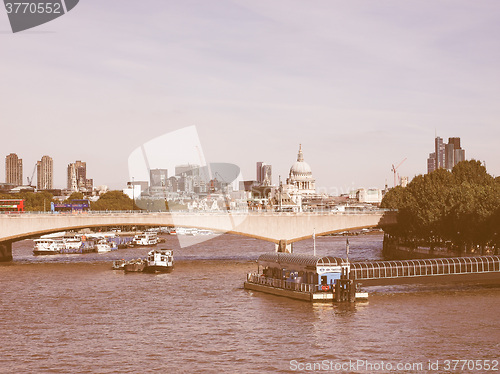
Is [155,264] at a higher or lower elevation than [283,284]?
higher

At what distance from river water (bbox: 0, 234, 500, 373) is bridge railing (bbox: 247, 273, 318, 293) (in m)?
1.72

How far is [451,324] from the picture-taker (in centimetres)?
5859

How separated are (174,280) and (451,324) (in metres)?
37.3

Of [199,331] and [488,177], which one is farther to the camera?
[488,177]

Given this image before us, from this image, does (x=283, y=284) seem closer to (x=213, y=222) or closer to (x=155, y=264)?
(x=155, y=264)

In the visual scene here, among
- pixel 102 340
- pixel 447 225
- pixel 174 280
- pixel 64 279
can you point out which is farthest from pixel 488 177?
pixel 102 340

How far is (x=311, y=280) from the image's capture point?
72.1 m

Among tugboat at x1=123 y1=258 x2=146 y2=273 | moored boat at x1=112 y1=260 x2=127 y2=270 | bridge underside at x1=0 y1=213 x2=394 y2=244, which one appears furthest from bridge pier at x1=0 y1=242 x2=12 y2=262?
tugboat at x1=123 y1=258 x2=146 y2=273

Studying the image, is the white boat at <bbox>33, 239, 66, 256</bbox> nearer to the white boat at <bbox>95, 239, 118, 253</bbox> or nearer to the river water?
the white boat at <bbox>95, 239, 118, 253</bbox>

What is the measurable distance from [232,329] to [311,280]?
1585 centimetres

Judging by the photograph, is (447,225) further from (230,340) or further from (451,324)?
(230,340)

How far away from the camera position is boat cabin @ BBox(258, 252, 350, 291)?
70.6m

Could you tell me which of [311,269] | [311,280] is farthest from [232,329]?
[311,280]

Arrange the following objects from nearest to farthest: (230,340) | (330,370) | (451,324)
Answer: (330,370)
(230,340)
(451,324)
